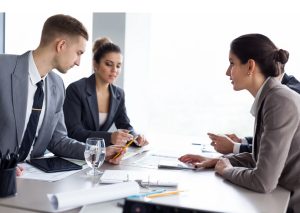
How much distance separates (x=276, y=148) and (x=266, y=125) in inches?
4.2

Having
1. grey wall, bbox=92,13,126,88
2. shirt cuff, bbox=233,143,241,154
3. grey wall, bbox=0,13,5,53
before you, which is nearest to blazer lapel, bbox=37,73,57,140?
shirt cuff, bbox=233,143,241,154

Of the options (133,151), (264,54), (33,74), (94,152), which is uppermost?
(264,54)

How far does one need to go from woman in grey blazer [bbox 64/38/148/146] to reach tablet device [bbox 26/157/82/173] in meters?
0.78

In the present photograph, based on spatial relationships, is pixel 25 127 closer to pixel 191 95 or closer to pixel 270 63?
pixel 270 63

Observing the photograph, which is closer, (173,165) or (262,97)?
(262,97)

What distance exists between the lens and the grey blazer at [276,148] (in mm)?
1382

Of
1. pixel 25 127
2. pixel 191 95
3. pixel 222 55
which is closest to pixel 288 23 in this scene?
pixel 222 55

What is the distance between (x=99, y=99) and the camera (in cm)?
285

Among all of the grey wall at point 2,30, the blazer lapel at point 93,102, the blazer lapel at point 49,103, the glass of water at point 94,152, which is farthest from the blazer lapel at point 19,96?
the grey wall at point 2,30

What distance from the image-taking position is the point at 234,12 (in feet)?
11.3

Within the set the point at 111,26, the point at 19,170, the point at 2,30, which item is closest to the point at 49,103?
the point at 19,170

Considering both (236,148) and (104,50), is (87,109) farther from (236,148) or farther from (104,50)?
(236,148)

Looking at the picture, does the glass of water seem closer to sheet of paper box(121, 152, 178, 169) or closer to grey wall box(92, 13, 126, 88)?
sheet of paper box(121, 152, 178, 169)

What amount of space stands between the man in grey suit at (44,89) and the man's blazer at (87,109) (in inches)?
19.2
